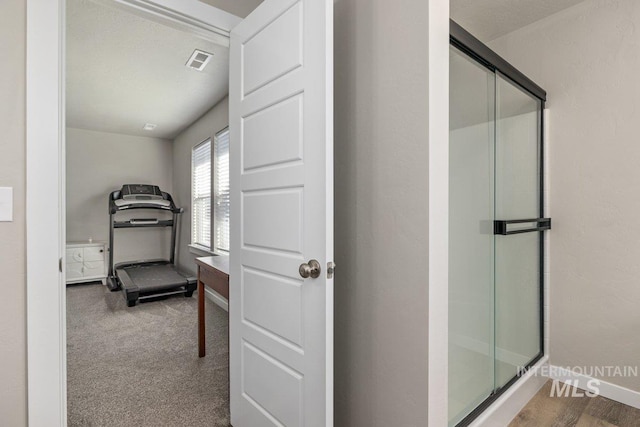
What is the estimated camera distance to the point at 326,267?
118cm

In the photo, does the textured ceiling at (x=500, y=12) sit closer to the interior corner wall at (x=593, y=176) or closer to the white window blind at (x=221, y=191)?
the interior corner wall at (x=593, y=176)

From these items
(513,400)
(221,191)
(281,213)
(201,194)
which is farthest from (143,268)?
(513,400)

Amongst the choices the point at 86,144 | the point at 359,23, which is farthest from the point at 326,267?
the point at 86,144

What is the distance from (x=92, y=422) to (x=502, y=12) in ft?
11.6

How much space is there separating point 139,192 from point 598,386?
19.4ft

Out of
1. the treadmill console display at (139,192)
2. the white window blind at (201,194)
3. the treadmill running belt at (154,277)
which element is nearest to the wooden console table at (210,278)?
the treadmill running belt at (154,277)

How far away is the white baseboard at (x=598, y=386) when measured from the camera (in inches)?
75.7

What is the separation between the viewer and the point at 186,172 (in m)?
5.61

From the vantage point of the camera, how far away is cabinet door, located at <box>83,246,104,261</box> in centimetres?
528

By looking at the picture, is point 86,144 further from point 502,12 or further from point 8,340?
point 502,12

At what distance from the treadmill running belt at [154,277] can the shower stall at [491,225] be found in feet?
12.2

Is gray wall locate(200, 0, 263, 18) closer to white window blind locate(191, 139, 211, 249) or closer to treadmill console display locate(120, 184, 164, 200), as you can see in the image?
white window blind locate(191, 139, 211, 249)

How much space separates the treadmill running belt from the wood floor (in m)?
3.87
